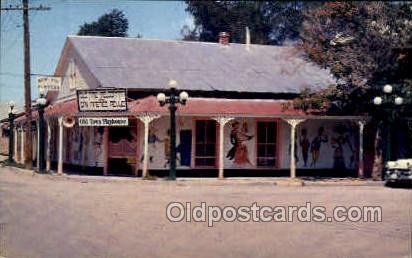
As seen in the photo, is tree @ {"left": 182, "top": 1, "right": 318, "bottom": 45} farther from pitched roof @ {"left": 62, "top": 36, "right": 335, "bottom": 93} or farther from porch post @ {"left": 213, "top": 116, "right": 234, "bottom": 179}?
porch post @ {"left": 213, "top": 116, "right": 234, "bottom": 179}

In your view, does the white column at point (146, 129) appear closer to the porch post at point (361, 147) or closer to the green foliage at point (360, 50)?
the green foliage at point (360, 50)

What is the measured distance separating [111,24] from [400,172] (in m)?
10.6

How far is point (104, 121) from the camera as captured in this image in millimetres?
21109

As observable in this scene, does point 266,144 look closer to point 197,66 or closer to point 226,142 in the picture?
point 226,142

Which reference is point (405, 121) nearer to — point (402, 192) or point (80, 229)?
point (402, 192)

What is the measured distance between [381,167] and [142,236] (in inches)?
576

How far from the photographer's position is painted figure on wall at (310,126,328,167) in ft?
78.8

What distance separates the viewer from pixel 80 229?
9.95 metres

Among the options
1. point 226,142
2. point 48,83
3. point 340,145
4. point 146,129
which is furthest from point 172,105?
point 340,145

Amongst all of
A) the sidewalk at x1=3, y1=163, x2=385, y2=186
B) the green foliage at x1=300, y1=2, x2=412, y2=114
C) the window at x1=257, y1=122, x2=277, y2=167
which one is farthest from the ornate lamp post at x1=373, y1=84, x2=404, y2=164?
the window at x1=257, y1=122, x2=277, y2=167

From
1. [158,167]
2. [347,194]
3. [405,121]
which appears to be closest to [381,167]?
[405,121]

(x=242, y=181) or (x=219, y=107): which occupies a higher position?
(x=219, y=107)

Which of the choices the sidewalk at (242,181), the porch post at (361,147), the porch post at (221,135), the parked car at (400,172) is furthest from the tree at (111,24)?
the porch post at (361,147)

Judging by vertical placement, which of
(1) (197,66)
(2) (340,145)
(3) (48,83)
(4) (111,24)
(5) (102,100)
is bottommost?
(2) (340,145)
